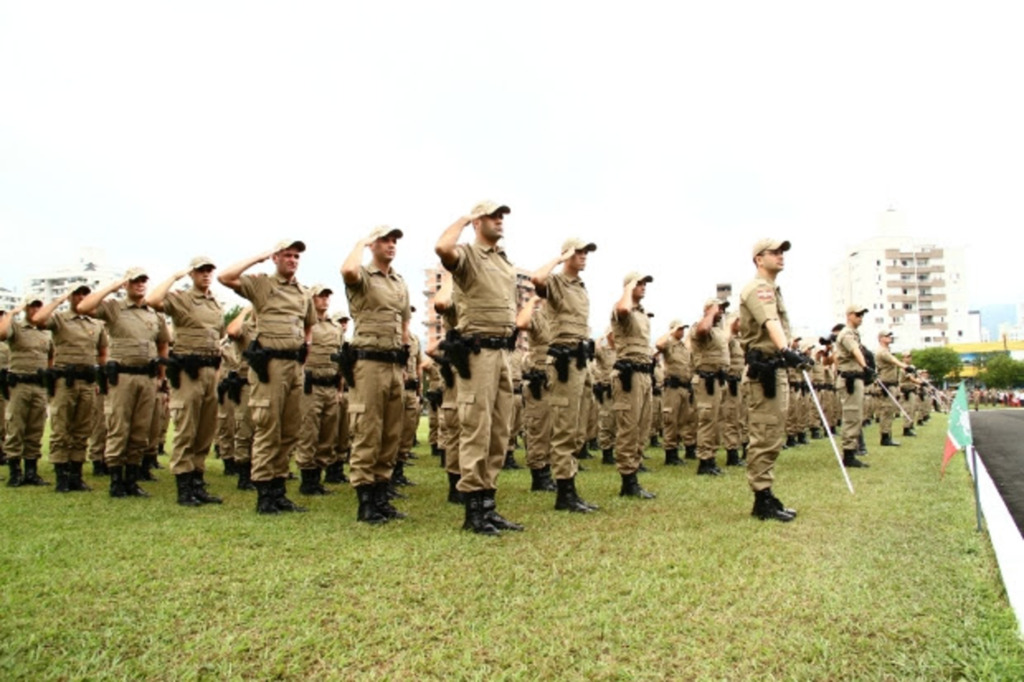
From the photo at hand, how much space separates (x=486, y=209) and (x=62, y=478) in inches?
235

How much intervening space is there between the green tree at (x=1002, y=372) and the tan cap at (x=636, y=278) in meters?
69.1

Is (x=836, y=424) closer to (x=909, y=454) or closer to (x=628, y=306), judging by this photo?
(x=909, y=454)

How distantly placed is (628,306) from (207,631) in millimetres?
5026

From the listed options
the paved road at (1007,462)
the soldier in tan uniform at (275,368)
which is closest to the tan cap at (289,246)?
the soldier in tan uniform at (275,368)

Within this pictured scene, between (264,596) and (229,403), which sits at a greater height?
(229,403)

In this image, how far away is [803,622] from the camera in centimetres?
301

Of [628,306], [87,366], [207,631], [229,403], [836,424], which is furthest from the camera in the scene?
[836,424]

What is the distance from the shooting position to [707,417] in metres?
8.98

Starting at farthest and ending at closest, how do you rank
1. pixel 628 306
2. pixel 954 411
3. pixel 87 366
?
pixel 87 366
pixel 628 306
pixel 954 411

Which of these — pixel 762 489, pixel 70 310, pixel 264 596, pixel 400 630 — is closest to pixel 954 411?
pixel 762 489

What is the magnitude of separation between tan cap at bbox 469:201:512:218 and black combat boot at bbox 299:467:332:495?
386cm

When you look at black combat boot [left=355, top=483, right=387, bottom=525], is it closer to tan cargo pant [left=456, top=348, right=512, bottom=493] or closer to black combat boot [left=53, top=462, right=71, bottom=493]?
tan cargo pant [left=456, top=348, right=512, bottom=493]

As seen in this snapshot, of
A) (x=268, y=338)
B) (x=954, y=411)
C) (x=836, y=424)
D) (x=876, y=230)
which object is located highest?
(x=876, y=230)

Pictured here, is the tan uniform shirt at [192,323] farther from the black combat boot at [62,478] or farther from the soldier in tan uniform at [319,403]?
the black combat boot at [62,478]
